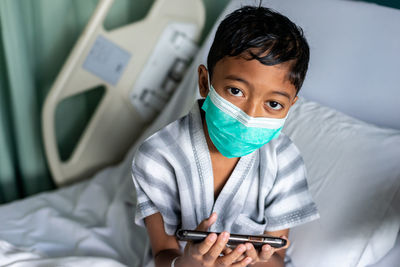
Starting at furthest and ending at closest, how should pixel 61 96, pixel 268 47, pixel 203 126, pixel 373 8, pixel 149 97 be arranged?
pixel 149 97, pixel 61 96, pixel 373 8, pixel 203 126, pixel 268 47

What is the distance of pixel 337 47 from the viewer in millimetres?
1289

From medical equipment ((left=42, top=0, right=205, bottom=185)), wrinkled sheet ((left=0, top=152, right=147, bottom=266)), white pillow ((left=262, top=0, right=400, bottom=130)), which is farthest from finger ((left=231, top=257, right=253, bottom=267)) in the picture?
medical equipment ((left=42, top=0, right=205, bottom=185))

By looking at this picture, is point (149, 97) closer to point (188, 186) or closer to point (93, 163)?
point (93, 163)

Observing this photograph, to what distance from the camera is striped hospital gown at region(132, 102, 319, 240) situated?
1002mm

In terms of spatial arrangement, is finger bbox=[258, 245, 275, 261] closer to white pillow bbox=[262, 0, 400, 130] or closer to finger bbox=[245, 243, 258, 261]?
finger bbox=[245, 243, 258, 261]

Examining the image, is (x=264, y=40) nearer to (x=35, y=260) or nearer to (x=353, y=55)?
(x=353, y=55)

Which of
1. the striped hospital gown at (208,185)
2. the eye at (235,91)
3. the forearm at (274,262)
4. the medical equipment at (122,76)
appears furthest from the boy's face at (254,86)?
the medical equipment at (122,76)

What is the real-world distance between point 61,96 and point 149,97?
0.35 metres

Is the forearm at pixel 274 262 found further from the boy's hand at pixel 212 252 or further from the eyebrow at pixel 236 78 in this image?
the eyebrow at pixel 236 78

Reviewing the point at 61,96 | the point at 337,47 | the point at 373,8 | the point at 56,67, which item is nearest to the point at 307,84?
the point at 337,47

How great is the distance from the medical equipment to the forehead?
83 centimetres

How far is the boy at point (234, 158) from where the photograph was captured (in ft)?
2.70

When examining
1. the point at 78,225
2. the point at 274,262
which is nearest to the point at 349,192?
the point at 274,262

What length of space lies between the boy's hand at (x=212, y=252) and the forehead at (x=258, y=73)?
0.27 meters
